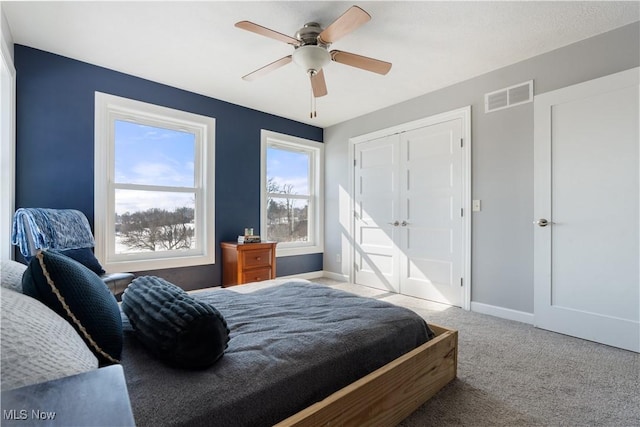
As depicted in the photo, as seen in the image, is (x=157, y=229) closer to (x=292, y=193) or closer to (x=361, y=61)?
(x=292, y=193)

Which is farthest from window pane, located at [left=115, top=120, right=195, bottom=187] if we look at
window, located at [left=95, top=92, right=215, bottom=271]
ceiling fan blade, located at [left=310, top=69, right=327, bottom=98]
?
ceiling fan blade, located at [left=310, top=69, right=327, bottom=98]

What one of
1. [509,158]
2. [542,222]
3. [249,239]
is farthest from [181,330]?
[509,158]

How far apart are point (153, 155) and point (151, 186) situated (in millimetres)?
355

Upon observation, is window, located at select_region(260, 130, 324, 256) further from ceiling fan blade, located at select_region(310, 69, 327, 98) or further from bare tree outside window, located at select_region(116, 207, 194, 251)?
ceiling fan blade, located at select_region(310, 69, 327, 98)

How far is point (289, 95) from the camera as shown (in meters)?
3.64

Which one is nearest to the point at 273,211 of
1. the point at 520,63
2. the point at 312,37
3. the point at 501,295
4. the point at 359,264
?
the point at 359,264

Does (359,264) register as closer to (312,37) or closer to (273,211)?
(273,211)

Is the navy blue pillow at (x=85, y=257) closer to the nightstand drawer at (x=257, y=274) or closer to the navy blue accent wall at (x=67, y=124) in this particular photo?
the navy blue accent wall at (x=67, y=124)

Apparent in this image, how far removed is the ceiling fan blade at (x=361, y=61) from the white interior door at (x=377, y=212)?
1.63 meters

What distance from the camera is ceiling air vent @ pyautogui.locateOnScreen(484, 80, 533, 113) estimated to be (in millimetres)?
2838

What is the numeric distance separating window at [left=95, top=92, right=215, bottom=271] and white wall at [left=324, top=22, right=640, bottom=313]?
2887 mm

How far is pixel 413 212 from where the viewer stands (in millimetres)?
3775

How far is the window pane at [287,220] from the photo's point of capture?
442 centimetres

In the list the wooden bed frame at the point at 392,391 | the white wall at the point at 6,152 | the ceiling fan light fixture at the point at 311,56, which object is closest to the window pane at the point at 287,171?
the ceiling fan light fixture at the point at 311,56
